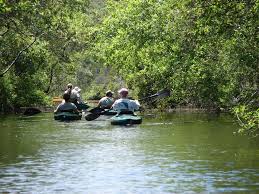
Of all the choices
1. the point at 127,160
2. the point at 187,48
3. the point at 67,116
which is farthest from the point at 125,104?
the point at 127,160

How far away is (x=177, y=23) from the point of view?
36000mm

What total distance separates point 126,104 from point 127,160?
11793 mm

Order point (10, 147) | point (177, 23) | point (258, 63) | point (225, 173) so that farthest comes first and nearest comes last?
point (177, 23) < point (258, 63) < point (10, 147) < point (225, 173)

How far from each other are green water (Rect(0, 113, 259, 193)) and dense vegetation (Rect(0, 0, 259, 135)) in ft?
12.9

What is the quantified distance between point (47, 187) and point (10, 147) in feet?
26.4

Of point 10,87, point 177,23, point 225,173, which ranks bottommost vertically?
point 225,173

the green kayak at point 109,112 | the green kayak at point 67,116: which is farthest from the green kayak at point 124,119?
the green kayak at point 67,116

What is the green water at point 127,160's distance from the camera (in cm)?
1380

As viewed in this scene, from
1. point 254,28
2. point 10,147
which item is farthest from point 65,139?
point 254,28

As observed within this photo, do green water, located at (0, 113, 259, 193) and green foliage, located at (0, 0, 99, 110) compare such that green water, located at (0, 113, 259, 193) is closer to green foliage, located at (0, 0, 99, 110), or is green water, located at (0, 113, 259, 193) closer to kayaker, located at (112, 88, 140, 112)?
kayaker, located at (112, 88, 140, 112)

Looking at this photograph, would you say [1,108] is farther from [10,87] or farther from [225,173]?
[225,173]

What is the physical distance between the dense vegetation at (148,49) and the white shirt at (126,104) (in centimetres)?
393

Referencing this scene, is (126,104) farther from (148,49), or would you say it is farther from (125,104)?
(148,49)

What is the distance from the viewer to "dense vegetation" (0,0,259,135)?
2928 centimetres
